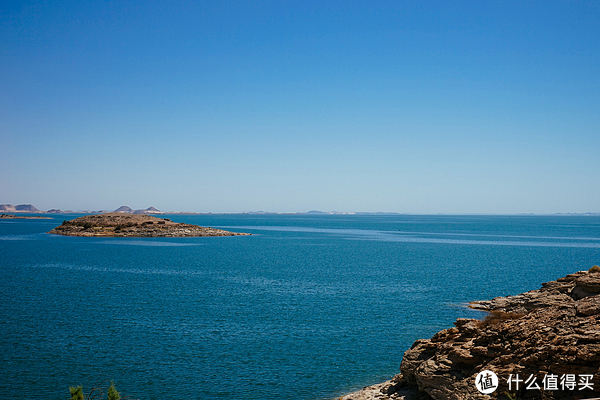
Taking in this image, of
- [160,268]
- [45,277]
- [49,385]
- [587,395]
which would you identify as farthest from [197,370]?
[160,268]

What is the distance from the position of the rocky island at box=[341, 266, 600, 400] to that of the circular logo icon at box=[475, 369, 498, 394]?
0.16m

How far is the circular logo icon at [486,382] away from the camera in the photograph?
1667cm

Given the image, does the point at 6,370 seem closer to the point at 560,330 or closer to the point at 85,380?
the point at 85,380

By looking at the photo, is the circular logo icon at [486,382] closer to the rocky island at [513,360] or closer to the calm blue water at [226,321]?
the rocky island at [513,360]

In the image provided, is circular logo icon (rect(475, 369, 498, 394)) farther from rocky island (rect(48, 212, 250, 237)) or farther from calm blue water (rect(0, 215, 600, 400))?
rocky island (rect(48, 212, 250, 237))

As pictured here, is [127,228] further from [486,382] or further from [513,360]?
[513,360]

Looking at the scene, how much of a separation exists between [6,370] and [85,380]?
538cm

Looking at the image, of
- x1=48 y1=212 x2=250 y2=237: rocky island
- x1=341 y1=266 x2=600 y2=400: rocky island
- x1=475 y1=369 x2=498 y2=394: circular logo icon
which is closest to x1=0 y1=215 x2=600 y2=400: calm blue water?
x1=341 y1=266 x2=600 y2=400: rocky island

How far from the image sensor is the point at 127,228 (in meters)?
160

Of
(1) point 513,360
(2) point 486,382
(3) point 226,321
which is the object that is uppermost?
(1) point 513,360

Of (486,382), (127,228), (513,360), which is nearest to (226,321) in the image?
(486,382)

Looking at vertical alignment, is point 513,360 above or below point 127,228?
above

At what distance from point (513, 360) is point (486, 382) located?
56.3 inches

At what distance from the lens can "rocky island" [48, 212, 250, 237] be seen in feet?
512
